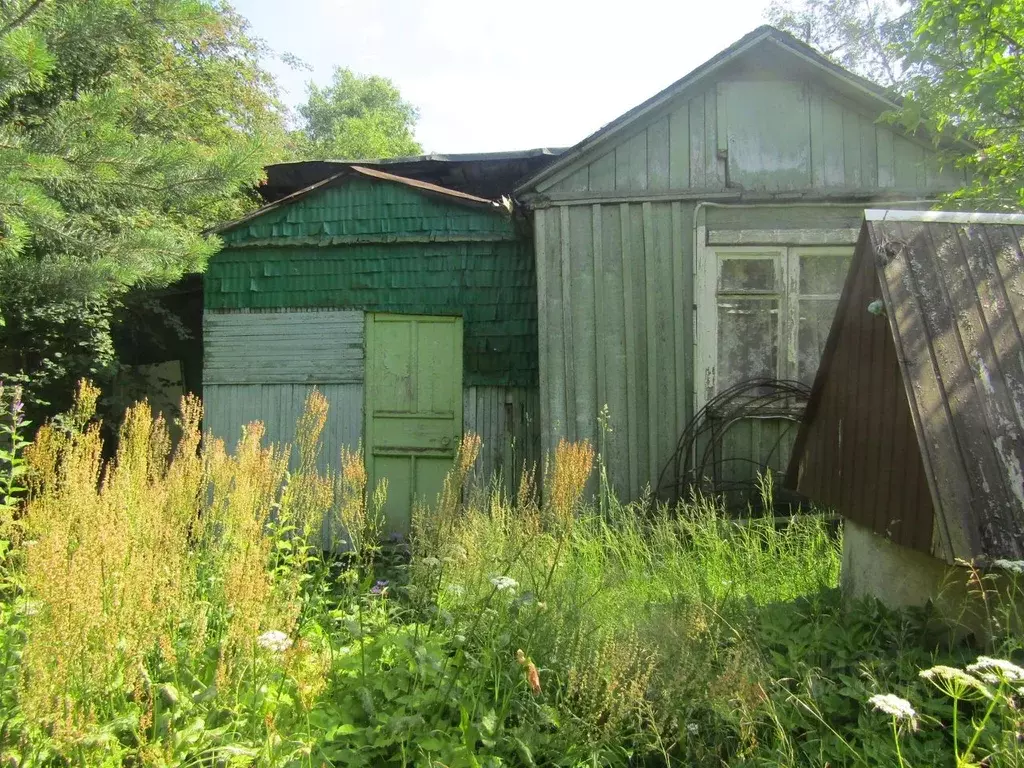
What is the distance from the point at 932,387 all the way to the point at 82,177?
4.47m

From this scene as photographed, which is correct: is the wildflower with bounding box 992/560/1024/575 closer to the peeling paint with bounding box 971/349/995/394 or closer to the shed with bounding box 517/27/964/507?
the peeling paint with bounding box 971/349/995/394

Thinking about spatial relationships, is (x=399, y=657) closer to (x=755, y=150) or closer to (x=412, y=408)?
(x=412, y=408)

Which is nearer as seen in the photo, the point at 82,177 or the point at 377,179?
the point at 82,177

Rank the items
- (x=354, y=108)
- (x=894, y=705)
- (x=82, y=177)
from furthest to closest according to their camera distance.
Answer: (x=354, y=108) → (x=82, y=177) → (x=894, y=705)

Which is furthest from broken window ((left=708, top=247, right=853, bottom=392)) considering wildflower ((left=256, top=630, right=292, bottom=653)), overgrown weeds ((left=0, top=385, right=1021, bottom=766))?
wildflower ((left=256, top=630, right=292, bottom=653))

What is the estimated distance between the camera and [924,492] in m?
2.88

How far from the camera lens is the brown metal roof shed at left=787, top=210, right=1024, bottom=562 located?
2742 millimetres

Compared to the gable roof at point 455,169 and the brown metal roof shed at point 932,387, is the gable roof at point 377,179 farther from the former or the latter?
the brown metal roof shed at point 932,387

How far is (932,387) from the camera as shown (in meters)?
2.98

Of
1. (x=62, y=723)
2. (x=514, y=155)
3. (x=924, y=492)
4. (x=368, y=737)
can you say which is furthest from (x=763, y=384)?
(x=62, y=723)

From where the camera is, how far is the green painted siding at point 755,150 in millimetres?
6309

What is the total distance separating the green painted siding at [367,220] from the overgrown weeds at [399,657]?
14.0 ft

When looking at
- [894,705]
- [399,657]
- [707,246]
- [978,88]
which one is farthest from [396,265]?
[894,705]

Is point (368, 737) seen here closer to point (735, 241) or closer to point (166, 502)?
point (166, 502)
